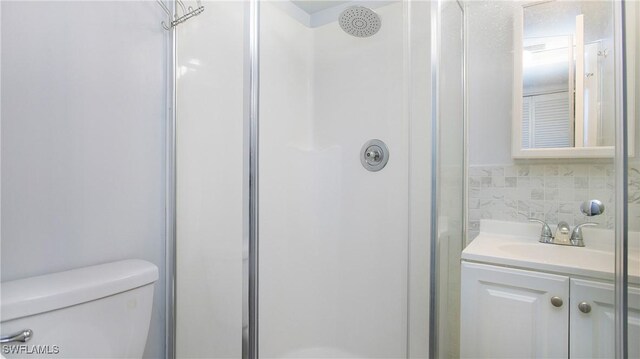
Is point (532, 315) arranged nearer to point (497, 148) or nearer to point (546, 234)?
point (546, 234)

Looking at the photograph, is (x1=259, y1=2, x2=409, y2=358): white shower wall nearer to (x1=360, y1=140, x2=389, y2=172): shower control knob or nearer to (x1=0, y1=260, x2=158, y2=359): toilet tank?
(x1=360, y1=140, x2=389, y2=172): shower control knob

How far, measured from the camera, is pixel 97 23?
970mm

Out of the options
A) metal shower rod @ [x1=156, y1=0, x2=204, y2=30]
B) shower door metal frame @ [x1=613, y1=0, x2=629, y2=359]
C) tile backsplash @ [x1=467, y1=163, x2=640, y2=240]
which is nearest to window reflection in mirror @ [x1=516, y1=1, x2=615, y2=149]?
tile backsplash @ [x1=467, y1=163, x2=640, y2=240]

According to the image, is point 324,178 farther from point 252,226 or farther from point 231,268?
point 231,268

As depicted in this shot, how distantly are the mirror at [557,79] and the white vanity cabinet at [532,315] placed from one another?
19.5 inches

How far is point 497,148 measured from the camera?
1.35m

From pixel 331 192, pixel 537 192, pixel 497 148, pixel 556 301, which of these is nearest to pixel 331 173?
pixel 331 192

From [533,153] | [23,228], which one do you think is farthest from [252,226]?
[533,153]

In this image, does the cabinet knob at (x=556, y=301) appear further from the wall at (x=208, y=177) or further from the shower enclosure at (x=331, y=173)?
the wall at (x=208, y=177)

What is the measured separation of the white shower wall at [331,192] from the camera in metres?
1.36

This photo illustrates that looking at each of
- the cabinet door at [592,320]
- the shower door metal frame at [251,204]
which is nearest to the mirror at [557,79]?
the cabinet door at [592,320]

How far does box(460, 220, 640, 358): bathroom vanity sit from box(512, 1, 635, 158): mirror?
1.18 ft

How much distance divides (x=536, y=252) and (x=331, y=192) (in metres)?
0.91

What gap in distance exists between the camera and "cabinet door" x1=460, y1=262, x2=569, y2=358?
0.91 m
